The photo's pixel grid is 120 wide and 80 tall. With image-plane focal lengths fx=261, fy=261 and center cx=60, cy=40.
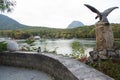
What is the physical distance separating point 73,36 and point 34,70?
73.1 metres

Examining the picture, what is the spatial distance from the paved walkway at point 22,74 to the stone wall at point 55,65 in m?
0.17

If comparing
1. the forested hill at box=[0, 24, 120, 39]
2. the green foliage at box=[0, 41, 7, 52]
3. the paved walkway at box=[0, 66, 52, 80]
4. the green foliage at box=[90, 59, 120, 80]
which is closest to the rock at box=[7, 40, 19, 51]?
the green foliage at box=[0, 41, 7, 52]

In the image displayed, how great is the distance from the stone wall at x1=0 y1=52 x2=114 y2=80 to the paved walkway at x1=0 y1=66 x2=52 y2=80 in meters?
0.17

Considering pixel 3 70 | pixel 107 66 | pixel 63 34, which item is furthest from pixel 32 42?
pixel 63 34

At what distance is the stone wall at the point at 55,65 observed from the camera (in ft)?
13.5

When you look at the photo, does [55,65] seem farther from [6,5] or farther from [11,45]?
[6,5]

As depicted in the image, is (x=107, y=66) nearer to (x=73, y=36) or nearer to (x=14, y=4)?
(x=14, y=4)

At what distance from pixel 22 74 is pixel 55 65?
5.35ft

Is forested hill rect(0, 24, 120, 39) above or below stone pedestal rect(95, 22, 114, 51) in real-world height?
below

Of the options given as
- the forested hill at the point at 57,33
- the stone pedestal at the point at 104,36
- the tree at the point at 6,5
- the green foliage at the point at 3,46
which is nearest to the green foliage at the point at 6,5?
the tree at the point at 6,5

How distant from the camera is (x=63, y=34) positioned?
88.9 m

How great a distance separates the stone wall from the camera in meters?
4.12

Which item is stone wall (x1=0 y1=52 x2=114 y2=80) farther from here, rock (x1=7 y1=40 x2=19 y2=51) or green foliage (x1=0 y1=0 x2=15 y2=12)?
green foliage (x1=0 y1=0 x2=15 y2=12)

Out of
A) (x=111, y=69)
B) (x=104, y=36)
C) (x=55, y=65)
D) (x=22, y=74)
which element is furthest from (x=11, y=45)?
(x=111, y=69)
